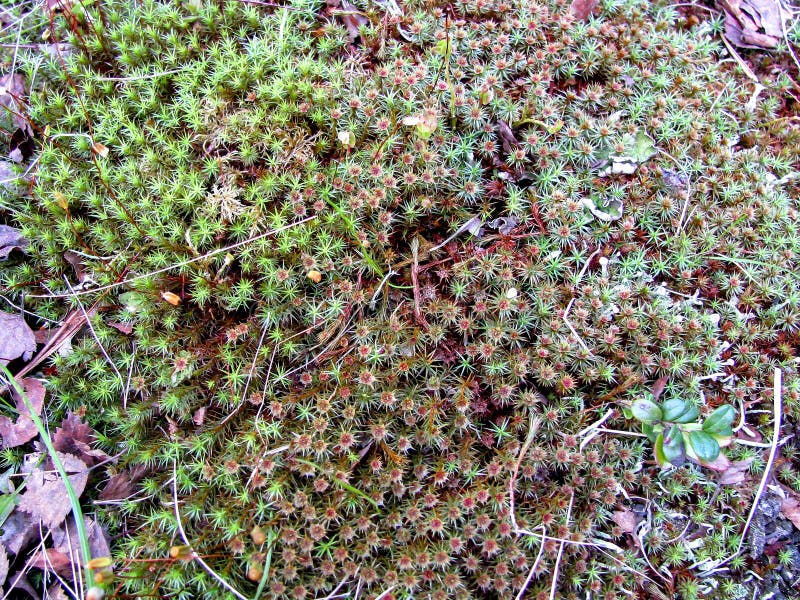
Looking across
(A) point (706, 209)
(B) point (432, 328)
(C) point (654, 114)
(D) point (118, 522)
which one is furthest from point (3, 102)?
(A) point (706, 209)

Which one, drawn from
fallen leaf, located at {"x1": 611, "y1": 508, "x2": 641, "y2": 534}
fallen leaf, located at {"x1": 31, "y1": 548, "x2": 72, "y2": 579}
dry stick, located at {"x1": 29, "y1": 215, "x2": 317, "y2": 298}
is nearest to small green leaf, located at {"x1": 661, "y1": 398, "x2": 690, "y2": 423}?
fallen leaf, located at {"x1": 611, "y1": 508, "x2": 641, "y2": 534}

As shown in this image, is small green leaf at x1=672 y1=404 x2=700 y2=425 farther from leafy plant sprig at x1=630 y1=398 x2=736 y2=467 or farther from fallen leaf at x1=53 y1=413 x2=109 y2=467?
fallen leaf at x1=53 y1=413 x2=109 y2=467

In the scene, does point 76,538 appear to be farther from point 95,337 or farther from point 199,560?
point 95,337

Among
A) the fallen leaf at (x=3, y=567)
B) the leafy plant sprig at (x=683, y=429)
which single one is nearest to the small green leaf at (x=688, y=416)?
the leafy plant sprig at (x=683, y=429)

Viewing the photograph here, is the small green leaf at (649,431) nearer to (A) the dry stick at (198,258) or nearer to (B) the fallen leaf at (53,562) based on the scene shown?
(A) the dry stick at (198,258)

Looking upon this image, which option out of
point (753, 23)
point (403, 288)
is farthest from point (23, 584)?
point (753, 23)
